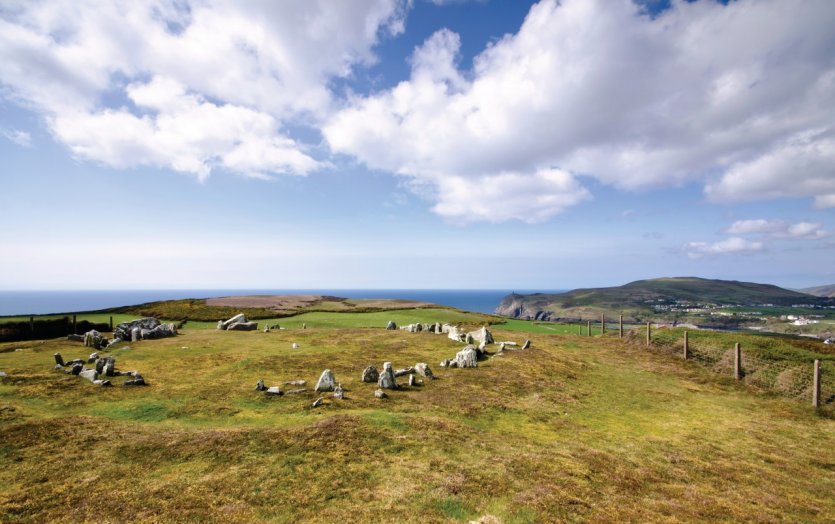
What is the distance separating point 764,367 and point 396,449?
36616mm

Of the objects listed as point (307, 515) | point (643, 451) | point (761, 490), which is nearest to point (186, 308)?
point (307, 515)

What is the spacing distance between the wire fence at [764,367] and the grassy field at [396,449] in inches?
89.4

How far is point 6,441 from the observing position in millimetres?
14320

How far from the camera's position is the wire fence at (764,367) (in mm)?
28453

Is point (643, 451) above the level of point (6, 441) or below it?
below

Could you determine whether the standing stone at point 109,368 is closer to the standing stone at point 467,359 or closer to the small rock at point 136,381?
the small rock at point 136,381

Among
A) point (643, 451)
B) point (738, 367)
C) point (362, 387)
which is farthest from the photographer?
point (738, 367)

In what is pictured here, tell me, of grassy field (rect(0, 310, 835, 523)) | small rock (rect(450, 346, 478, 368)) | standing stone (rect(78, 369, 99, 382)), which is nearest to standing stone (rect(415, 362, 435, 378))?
grassy field (rect(0, 310, 835, 523))

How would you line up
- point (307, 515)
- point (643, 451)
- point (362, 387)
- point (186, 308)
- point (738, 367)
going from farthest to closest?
point (186, 308) < point (738, 367) < point (362, 387) < point (643, 451) < point (307, 515)

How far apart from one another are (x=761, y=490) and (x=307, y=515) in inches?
679

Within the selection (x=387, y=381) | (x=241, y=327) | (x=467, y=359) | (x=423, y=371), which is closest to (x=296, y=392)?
(x=387, y=381)

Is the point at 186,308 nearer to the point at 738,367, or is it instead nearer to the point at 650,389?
the point at 650,389

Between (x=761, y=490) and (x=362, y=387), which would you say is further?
(x=362, y=387)

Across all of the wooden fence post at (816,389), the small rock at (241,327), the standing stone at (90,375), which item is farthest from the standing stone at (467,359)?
the small rock at (241,327)
